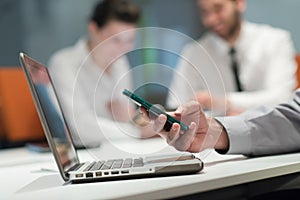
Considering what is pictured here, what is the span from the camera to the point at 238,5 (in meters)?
2.38

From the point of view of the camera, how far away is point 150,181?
572mm

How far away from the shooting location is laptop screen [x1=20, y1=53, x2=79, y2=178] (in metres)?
0.64

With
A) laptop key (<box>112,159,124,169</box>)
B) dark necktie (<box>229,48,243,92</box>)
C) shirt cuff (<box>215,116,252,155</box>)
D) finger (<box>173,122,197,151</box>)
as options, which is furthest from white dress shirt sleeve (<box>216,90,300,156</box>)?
dark necktie (<box>229,48,243,92</box>)

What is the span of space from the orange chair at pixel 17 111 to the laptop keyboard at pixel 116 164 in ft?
3.23

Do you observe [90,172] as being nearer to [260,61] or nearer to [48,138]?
[48,138]

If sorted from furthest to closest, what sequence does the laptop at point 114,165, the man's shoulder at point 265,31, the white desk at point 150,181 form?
the man's shoulder at point 265,31
the laptop at point 114,165
the white desk at point 150,181

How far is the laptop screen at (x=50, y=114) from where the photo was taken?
64cm

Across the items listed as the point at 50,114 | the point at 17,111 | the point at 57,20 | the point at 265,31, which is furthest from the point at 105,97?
the point at 57,20

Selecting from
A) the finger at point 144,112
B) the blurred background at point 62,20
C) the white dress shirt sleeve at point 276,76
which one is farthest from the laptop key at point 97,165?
the blurred background at point 62,20

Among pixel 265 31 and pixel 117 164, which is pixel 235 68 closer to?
pixel 265 31

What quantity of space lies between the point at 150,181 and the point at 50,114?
0.92 feet

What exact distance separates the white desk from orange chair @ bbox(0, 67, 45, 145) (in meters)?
0.88

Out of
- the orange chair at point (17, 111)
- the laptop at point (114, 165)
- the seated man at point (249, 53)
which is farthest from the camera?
the seated man at point (249, 53)

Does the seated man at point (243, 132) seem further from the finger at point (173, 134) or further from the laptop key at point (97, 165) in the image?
the laptop key at point (97, 165)
